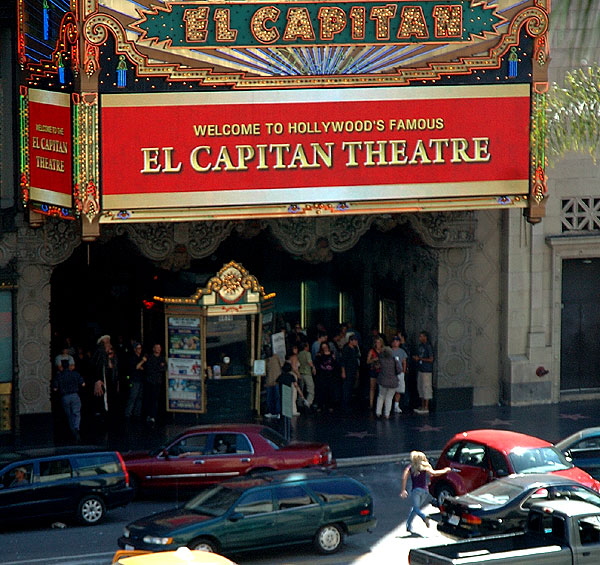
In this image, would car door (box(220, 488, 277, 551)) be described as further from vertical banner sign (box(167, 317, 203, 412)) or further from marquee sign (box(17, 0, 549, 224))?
vertical banner sign (box(167, 317, 203, 412))

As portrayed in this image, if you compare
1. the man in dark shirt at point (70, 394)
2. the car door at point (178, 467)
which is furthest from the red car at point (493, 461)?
the man in dark shirt at point (70, 394)

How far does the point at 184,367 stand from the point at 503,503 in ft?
36.1

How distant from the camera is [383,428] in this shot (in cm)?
2681

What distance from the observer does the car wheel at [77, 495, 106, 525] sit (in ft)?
64.6

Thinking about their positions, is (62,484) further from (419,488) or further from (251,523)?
(419,488)

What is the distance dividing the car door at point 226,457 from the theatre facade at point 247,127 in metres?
4.73

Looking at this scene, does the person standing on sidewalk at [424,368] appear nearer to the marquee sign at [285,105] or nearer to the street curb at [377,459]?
the street curb at [377,459]

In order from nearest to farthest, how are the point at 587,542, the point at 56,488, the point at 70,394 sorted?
the point at 587,542, the point at 56,488, the point at 70,394

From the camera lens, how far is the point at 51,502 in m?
19.4

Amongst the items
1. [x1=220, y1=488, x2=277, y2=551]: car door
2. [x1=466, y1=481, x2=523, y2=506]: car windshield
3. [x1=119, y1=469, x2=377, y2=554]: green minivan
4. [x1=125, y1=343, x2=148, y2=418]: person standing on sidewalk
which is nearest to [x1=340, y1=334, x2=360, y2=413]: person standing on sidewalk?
[x1=125, y1=343, x2=148, y2=418]: person standing on sidewalk

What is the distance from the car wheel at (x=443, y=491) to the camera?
20.1 metres

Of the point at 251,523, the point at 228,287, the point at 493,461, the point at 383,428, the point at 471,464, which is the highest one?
the point at 228,287

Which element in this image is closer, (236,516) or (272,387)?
(236,516)

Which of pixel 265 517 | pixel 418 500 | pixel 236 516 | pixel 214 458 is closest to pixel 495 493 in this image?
pixel 418 500
